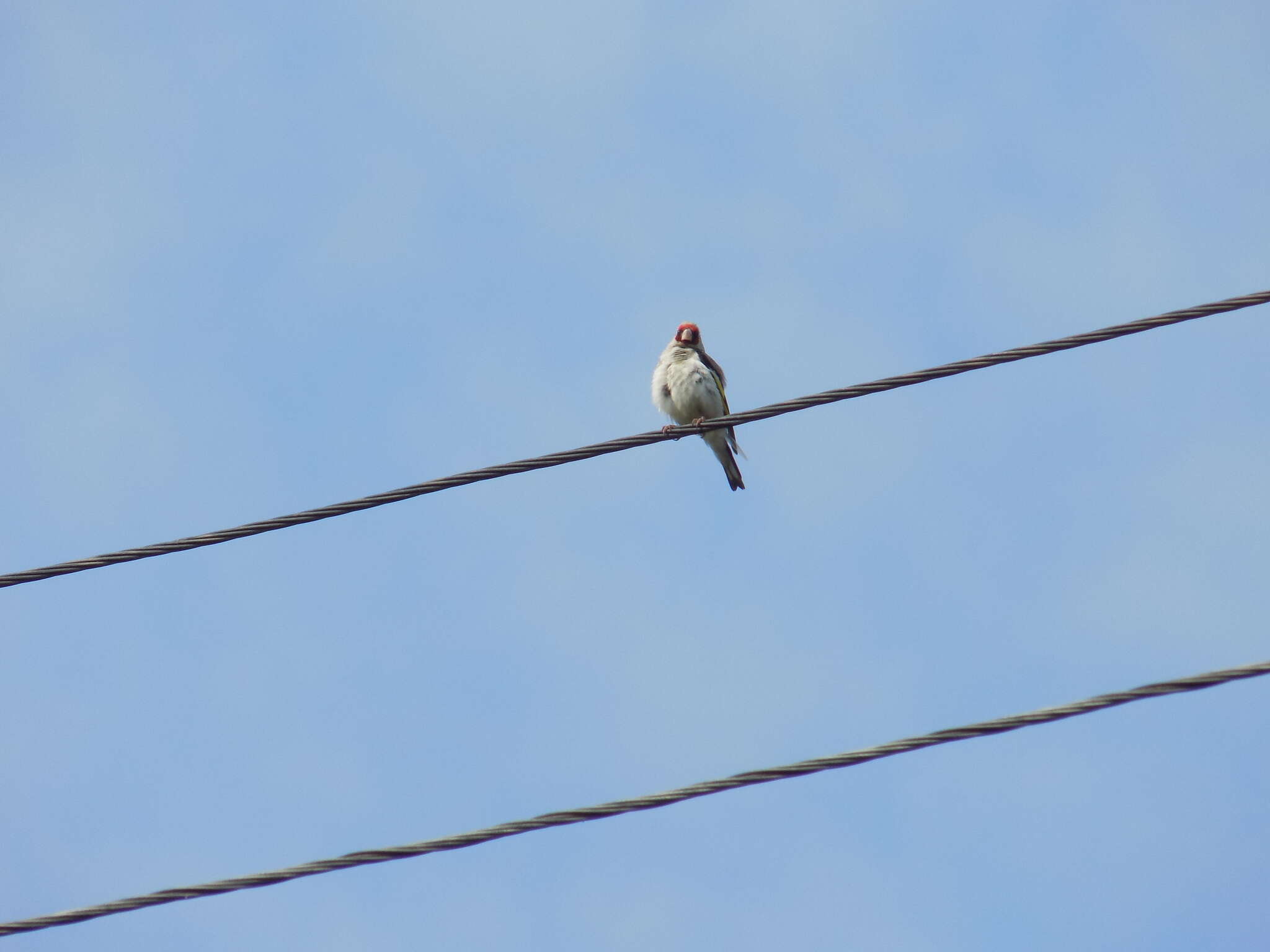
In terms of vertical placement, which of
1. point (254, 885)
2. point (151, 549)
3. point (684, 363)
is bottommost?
point (254, 885)

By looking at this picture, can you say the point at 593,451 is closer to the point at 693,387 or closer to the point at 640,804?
the point at 640,804

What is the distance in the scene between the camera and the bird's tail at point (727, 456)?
13.5 m

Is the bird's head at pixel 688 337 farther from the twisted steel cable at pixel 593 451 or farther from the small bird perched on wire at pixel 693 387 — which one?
the twisted steel cable at pixel 593 451

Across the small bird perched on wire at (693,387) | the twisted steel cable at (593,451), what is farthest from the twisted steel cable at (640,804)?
the small bird perched on wire at (693,387)

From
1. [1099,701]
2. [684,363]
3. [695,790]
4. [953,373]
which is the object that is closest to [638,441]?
[953,373]

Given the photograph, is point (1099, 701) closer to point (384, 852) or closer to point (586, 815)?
point (586, 815)

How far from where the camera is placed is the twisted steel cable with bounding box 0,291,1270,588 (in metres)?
6.37

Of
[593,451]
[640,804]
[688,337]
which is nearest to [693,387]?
[688,337]

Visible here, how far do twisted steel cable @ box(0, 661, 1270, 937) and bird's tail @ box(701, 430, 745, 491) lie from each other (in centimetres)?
826

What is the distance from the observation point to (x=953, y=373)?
22.2 feet

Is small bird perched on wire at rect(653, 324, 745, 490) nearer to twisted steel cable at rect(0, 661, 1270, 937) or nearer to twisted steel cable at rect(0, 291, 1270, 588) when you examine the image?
twisted steel cable at rect(0, 291, 1270, 588)

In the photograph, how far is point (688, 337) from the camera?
13.5 m

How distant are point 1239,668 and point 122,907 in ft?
13.9

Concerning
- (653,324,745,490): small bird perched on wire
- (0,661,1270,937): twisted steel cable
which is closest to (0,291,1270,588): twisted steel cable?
(0,661,1270,937): twisted steel cable
